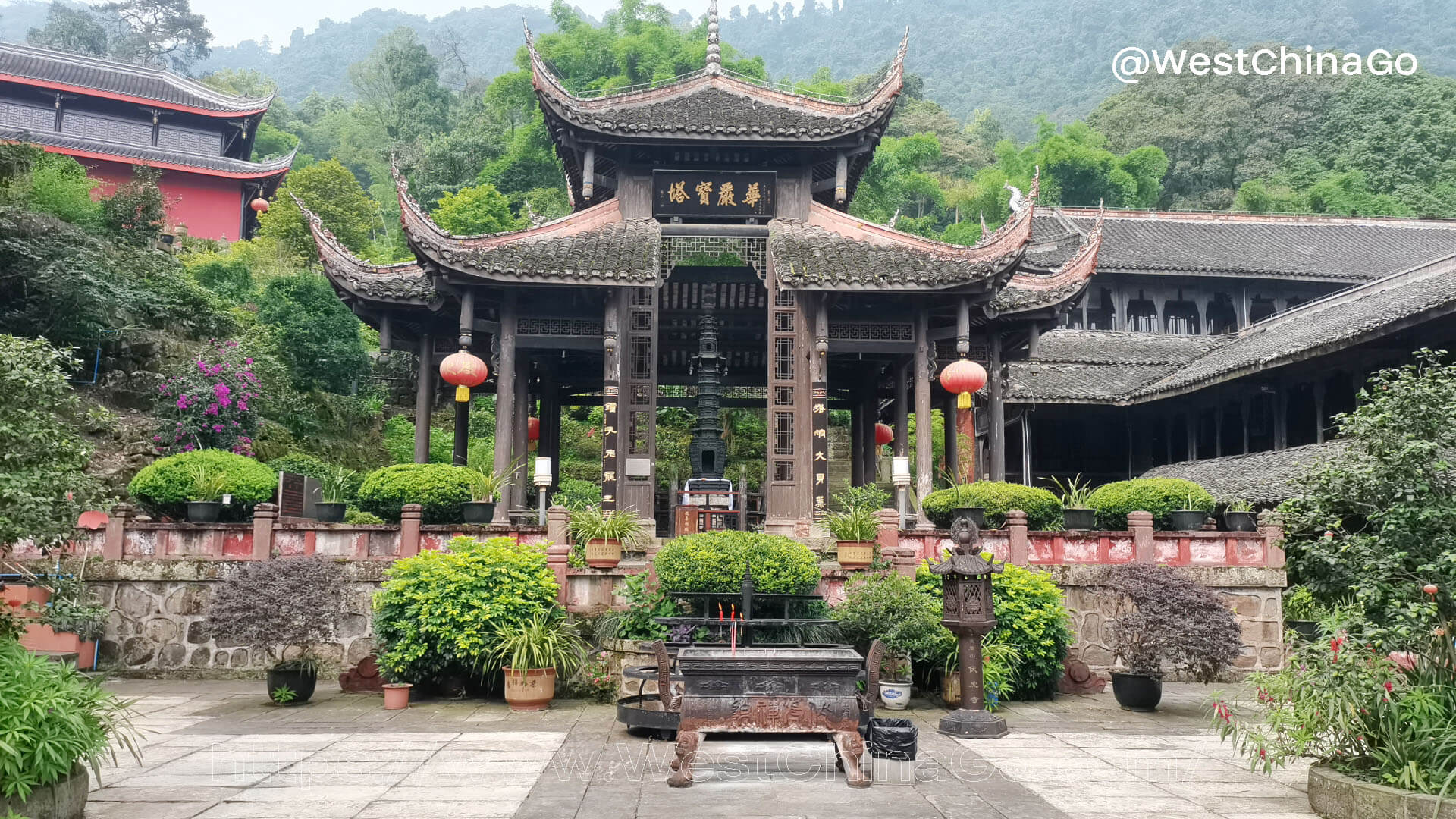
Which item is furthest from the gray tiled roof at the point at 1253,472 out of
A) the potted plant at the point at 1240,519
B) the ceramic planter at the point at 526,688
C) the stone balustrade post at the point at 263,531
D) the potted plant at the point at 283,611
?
the stone balustrade post at the point at 263,531

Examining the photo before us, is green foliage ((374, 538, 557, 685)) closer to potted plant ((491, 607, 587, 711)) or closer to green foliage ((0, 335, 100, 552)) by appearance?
potted plant ((491, 607, 587, 711))

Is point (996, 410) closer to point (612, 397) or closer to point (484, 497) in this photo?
point (612, 397)

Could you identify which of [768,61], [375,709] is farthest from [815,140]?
[768,61]

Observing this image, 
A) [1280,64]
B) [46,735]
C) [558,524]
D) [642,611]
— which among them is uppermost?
[1280,64]

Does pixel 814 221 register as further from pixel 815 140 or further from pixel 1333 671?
pixel 1333 671

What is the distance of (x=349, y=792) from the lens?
21.8ft

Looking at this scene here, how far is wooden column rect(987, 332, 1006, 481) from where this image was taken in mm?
16375

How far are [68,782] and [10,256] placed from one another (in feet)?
60.0

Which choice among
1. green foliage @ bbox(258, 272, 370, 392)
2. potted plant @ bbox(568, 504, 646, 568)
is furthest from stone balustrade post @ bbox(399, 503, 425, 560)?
green foliage @ bbox(258, 272, 370, 392)

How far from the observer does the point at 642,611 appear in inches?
431

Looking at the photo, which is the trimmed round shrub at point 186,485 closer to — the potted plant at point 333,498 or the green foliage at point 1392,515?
the potted plant at point 333,498

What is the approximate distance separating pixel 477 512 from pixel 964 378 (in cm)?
707

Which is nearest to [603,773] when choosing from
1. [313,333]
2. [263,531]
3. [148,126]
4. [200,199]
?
[263,531]

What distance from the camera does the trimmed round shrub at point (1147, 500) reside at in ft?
46.7
